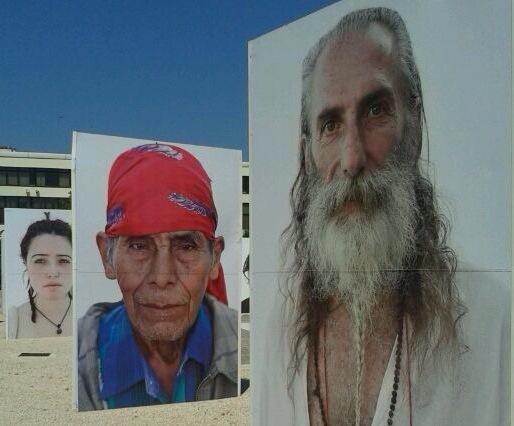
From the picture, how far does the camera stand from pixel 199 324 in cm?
975

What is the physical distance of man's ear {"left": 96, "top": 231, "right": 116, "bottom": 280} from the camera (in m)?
9.37


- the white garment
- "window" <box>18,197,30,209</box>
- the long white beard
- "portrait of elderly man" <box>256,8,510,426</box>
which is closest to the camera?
the white garment

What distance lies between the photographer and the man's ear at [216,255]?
9.88 m

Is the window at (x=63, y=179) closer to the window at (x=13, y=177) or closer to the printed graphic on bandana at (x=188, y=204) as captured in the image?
the window at (x=13, y=177)

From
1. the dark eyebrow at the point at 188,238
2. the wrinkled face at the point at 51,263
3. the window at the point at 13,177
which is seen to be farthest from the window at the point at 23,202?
the dark eyebrow at the point at 188,238

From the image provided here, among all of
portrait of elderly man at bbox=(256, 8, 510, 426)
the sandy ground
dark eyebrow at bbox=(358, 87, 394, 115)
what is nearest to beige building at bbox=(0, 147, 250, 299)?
the sandy ground

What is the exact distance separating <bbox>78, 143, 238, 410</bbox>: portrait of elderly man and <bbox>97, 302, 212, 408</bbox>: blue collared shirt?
0.04 ft

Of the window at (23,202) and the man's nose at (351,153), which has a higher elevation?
the window at (23,202)

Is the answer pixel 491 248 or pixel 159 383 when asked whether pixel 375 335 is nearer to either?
pixel 491 248

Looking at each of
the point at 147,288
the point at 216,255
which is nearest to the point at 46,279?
the point at 216,255

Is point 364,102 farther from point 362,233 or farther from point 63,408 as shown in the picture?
Answer: point 63,408

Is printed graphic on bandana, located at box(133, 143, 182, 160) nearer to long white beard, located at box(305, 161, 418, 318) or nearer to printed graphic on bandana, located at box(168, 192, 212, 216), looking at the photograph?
printed graphic on bandana, located at box(168, 192, 212, 216)

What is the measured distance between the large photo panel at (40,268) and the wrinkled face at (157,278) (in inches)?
352

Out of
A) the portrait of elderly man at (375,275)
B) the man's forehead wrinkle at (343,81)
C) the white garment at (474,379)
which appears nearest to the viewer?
the white garment at (474,379)
